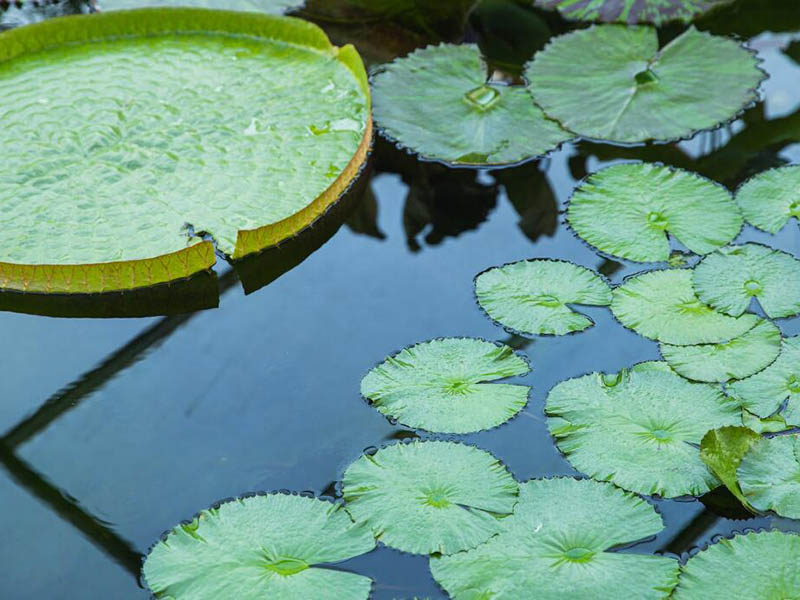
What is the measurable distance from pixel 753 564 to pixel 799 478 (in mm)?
195

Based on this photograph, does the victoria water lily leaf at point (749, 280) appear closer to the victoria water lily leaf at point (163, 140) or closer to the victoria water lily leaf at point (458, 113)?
the victoria water lily leaf at point (458, 113)

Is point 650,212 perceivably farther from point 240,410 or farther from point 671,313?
point 240,410

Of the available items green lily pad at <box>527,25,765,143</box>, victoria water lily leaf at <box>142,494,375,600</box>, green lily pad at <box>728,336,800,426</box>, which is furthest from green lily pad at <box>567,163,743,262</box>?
victoria water lily leaf at <box>142,494,375,600</box>

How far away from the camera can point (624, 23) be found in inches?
101

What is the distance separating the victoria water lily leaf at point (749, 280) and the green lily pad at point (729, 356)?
0.07 metres

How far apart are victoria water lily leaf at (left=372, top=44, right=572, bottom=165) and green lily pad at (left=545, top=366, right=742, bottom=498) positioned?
748mm

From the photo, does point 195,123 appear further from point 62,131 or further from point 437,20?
point 437,20

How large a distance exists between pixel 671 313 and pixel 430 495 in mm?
628

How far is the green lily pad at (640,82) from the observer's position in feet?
7.32

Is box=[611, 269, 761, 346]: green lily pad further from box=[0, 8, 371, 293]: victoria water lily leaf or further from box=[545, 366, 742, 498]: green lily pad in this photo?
box=[0, 8, 371, 293]: victoria water lily leaf

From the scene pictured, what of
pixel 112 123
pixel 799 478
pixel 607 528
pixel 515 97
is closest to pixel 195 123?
pixel 112 123

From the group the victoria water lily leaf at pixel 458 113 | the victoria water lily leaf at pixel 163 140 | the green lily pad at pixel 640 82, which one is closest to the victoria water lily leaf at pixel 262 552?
the victoria water lily leaf at pixel 163 140

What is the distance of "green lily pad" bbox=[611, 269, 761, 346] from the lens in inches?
66.9

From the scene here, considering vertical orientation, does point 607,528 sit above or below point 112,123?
below
